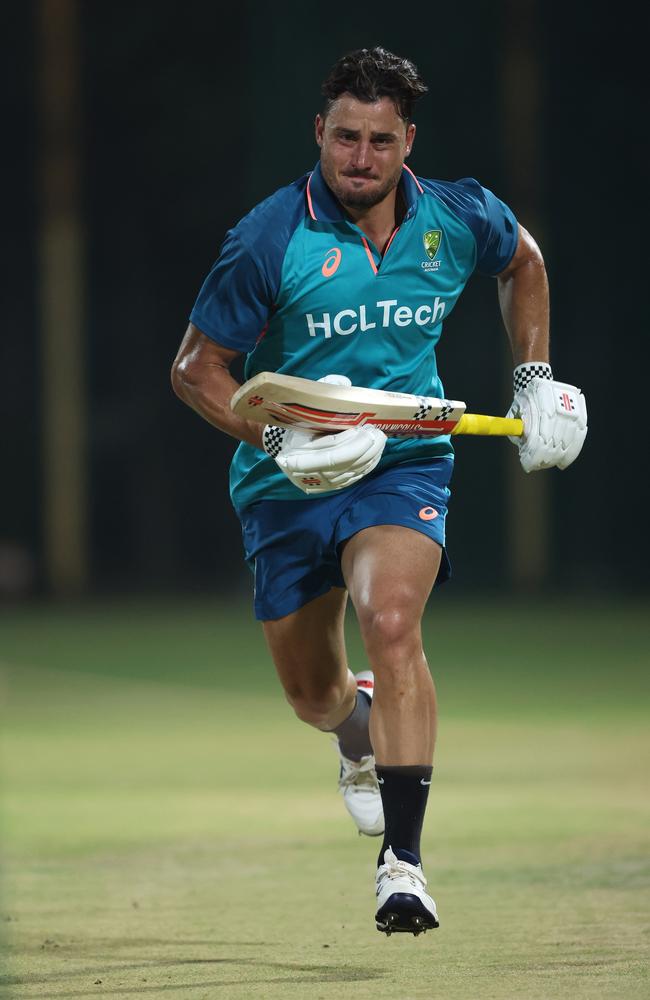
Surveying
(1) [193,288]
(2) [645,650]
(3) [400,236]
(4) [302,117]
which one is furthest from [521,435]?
(1) [193,288]

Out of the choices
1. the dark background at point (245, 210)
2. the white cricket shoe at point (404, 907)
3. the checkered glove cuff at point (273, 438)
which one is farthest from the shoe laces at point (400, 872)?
the dark background at point (245, 210)

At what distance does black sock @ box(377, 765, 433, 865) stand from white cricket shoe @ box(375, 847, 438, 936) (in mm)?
150

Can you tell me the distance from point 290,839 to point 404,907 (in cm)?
234

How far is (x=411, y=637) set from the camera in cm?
502

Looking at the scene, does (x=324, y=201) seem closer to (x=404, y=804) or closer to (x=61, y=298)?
(x=404, y=804)

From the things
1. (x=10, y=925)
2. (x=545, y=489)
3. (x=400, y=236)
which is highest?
(x=400, y=236)

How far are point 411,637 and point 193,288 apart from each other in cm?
1656

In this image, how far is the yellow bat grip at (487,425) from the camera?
5.16 m

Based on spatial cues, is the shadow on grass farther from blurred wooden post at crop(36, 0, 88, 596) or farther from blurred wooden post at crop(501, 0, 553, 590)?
blurred wooden post at crop(36, 0, 88, 596)

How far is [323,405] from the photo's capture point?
15.9 feet

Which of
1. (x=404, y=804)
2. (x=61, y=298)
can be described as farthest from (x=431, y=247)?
(x=61, y=298)

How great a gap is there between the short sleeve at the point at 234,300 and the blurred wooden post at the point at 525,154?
13987 millimetres

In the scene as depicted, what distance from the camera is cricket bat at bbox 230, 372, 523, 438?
4.82 meters

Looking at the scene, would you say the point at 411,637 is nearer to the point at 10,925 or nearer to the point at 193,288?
the point at 10,925
